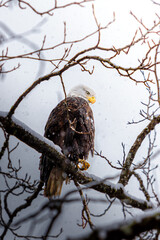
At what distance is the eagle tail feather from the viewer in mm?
3149

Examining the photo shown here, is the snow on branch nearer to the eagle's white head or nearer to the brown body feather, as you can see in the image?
the brown body feather

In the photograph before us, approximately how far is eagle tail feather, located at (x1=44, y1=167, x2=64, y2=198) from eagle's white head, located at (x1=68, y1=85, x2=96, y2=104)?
1.62 metres

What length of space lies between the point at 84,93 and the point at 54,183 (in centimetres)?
182

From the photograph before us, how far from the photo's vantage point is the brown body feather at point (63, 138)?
3.19 metres

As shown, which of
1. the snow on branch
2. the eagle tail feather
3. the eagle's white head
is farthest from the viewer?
the eagle's white head

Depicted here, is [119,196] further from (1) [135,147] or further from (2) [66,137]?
(2) [66,137]

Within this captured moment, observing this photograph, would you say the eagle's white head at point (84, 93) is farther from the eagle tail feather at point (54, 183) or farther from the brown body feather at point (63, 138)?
the eagle tail feather at point (54, 183)

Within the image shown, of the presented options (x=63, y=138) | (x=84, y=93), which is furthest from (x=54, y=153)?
(x=84, y=93)

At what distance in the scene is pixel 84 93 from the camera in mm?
4484

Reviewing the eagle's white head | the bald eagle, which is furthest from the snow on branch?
the eagle's white head

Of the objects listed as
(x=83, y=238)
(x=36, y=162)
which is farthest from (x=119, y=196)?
(x=36, y=162)

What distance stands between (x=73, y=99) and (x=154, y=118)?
1.28m

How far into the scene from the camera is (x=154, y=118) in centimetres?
273

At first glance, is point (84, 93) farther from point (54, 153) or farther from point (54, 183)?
point (54, 153)
